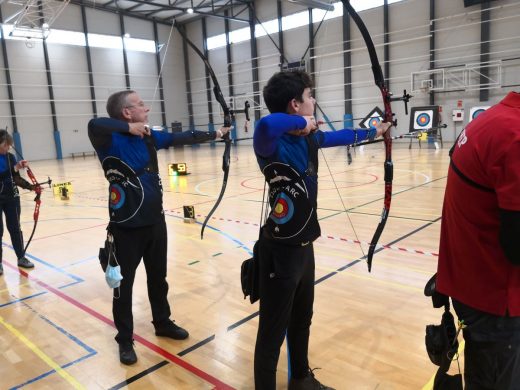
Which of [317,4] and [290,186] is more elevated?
[317,4]

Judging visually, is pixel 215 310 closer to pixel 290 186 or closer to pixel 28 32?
pixel 290 186

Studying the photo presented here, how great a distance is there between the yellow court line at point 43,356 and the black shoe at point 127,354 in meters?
0.23

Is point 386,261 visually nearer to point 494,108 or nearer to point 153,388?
point 153,388

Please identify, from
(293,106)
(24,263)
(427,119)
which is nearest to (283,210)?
(293,106)

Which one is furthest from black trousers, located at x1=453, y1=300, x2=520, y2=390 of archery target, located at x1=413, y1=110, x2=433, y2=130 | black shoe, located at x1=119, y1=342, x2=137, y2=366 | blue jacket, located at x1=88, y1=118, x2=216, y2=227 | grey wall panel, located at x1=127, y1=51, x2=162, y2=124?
grey wall panel, located at x1=127, y1=51, x2=162, y2=124

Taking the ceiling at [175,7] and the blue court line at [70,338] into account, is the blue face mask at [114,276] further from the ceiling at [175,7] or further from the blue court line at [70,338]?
the ceiling at [175,7]

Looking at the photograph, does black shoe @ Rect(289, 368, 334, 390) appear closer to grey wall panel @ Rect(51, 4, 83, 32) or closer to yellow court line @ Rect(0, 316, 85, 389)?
yellow court line @ Rect(0, 316, 85, 389)

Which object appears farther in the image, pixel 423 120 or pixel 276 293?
pixel 423 120

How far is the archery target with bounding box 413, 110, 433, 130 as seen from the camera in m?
14.2

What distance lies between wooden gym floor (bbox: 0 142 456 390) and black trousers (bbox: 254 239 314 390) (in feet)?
1.44

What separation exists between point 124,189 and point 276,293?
1.03 meters

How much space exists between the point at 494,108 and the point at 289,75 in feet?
2.28

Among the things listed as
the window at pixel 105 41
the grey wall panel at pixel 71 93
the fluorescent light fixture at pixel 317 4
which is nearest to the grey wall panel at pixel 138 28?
the window at pixel 105 41

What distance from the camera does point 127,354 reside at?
7.41 ft
